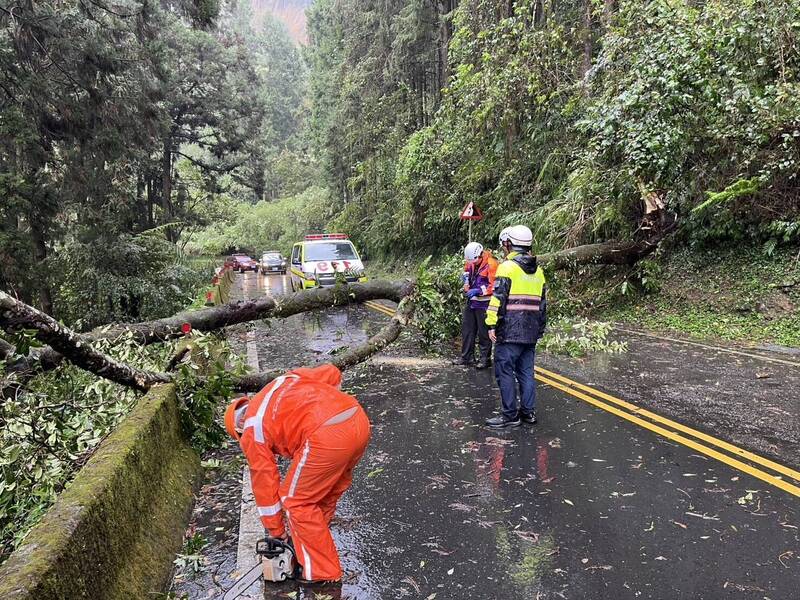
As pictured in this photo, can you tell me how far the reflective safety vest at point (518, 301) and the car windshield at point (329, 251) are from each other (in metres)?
12.9

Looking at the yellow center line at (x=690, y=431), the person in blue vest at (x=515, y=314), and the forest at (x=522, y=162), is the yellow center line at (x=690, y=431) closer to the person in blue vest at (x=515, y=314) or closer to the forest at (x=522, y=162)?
the person in blue vest at (x=515, y=314)

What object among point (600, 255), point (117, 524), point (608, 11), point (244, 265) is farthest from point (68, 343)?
point (244, 265)

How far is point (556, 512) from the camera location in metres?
4.24

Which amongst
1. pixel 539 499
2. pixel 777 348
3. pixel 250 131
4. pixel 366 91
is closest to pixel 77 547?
pixel 539 499

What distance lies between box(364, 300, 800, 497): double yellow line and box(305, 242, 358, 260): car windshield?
11.7m

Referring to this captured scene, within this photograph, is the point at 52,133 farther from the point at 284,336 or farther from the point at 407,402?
the point at 407,402

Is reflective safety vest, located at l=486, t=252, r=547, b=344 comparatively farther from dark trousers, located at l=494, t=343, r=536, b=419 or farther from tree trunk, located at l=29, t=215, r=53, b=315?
tree trunk, located at l=29, t=215, r=53, b=315

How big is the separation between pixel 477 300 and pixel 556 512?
15.9 feet

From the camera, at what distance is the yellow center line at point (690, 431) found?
15.7 feet

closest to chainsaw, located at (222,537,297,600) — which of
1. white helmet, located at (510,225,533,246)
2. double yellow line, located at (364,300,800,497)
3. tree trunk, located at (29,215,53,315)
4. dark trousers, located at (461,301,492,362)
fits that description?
double yellow line, located at (364,300,800,497)

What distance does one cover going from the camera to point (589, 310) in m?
13.2

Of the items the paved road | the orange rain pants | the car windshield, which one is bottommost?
the paved road

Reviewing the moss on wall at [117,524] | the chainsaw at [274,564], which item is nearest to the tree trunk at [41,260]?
the moss on wall at [117,524]

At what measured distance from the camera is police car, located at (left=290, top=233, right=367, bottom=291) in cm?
1719
